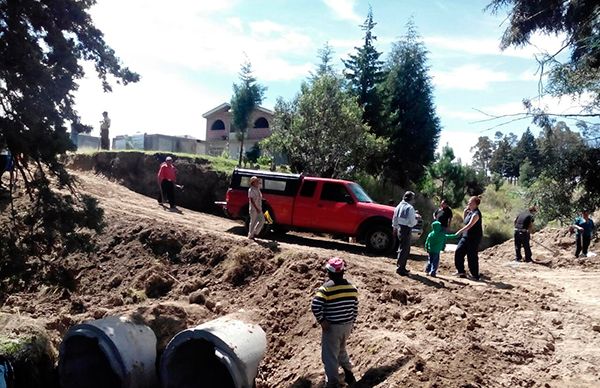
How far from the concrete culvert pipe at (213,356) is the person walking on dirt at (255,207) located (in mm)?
4095

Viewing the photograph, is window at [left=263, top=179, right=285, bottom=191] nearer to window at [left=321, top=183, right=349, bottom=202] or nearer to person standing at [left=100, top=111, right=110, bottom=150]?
window at [left=321, top=183, right=349, bottom=202]

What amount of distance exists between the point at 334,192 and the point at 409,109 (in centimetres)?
1830

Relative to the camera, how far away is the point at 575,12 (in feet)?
18.4

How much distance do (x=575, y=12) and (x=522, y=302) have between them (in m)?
6.00

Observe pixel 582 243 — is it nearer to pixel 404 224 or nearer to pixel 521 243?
pixel 521 243

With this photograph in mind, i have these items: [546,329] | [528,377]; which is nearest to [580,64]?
[528,377]

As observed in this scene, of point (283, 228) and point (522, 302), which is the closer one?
point (522, 302)

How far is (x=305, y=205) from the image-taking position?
50.8 feet


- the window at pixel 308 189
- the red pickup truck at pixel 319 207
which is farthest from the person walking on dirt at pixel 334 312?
the window at pixel 308 189

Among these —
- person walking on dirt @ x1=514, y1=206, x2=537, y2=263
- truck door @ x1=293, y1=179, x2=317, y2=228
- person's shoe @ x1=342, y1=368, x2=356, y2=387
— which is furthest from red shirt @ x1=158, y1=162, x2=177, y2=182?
person's shoe @ x1=342, y1=368, x2=356, y2=387

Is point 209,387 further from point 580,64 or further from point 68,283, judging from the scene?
point 580,64

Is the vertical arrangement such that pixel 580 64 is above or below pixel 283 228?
above

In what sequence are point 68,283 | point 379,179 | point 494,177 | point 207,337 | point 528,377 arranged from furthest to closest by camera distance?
point 494,177
point 379,179
point 68,283
point 207,337
point 528,377

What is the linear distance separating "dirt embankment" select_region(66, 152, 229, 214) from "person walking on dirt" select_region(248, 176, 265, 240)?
9126mm
